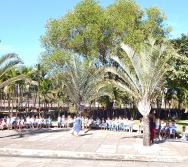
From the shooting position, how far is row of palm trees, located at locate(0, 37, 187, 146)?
49.5ft

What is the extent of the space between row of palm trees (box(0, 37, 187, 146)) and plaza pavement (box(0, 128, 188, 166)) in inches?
52.5

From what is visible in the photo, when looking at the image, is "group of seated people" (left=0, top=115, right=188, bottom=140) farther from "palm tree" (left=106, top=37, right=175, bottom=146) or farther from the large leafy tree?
the large leafy tree

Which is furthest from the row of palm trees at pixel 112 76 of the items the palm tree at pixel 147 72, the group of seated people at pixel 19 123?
the group of seated people at pixel 19 123

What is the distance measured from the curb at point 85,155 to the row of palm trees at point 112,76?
2.64 metres

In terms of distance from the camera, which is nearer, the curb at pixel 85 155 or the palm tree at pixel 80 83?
the curb at pixel 85 155

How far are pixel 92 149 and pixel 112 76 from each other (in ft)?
64.1

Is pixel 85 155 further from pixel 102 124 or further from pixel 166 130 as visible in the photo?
pixel 102 124

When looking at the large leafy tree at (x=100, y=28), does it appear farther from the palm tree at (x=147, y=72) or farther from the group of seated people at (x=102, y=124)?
the palm tree at (x=147, y=72)

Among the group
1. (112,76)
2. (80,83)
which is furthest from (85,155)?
(112,76)

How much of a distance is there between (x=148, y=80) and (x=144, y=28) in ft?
62.1

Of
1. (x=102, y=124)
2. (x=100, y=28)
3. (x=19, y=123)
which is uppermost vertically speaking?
(x=100, y=28)

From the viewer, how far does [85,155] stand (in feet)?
42.0

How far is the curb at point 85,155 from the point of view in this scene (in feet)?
A: 40.1

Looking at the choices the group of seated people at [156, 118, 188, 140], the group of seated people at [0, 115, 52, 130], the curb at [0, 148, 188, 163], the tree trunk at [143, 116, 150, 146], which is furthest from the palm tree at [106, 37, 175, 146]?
the group of seated people at [0, 115, 52, 130]
